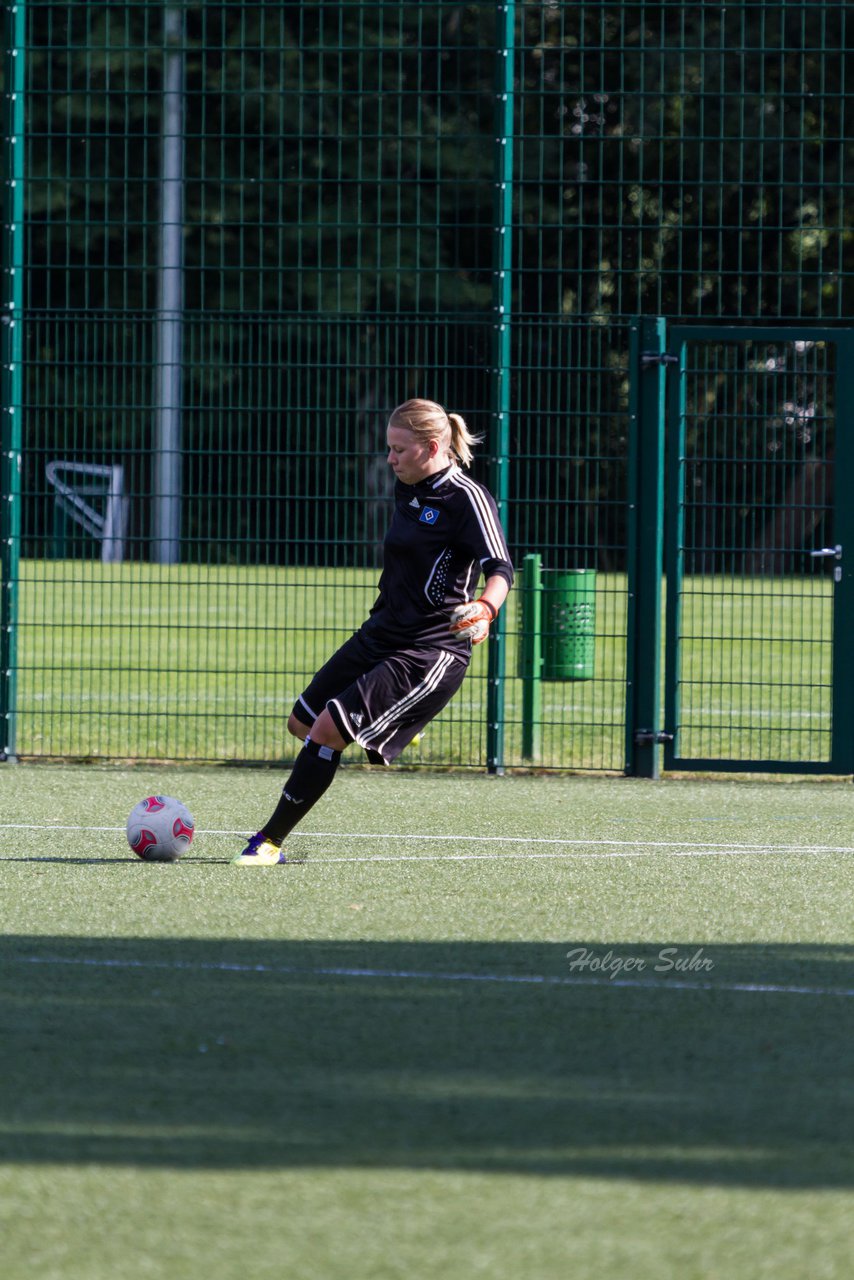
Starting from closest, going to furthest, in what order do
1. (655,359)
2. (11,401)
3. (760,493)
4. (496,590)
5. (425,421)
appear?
(496,590) → (425,421) → (655,359) → (760,493) → (11,401)

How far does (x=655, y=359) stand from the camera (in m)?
10.8

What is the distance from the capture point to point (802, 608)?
41.2 ft

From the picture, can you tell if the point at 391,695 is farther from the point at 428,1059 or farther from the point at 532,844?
the point at 428,1059

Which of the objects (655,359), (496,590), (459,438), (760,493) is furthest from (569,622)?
(496,590)

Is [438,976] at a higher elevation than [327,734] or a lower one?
lower

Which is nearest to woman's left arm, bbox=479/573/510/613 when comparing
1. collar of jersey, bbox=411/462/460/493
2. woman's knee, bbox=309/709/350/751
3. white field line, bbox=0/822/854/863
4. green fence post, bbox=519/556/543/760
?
collar of jersey, bbox=411/462/460/493

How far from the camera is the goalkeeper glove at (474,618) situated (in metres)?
7.12

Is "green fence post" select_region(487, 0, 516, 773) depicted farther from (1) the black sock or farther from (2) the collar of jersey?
(1) the black sock

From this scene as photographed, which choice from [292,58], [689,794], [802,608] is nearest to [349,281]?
[292,58]

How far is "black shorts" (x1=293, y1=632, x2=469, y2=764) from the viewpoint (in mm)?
7344

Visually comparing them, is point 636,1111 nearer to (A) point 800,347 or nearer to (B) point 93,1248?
(B) point 93,1248

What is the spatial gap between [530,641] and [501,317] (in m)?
1.86

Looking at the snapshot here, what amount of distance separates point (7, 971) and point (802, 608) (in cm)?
797

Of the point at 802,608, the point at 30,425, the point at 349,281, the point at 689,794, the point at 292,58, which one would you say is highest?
the point at 292,58
